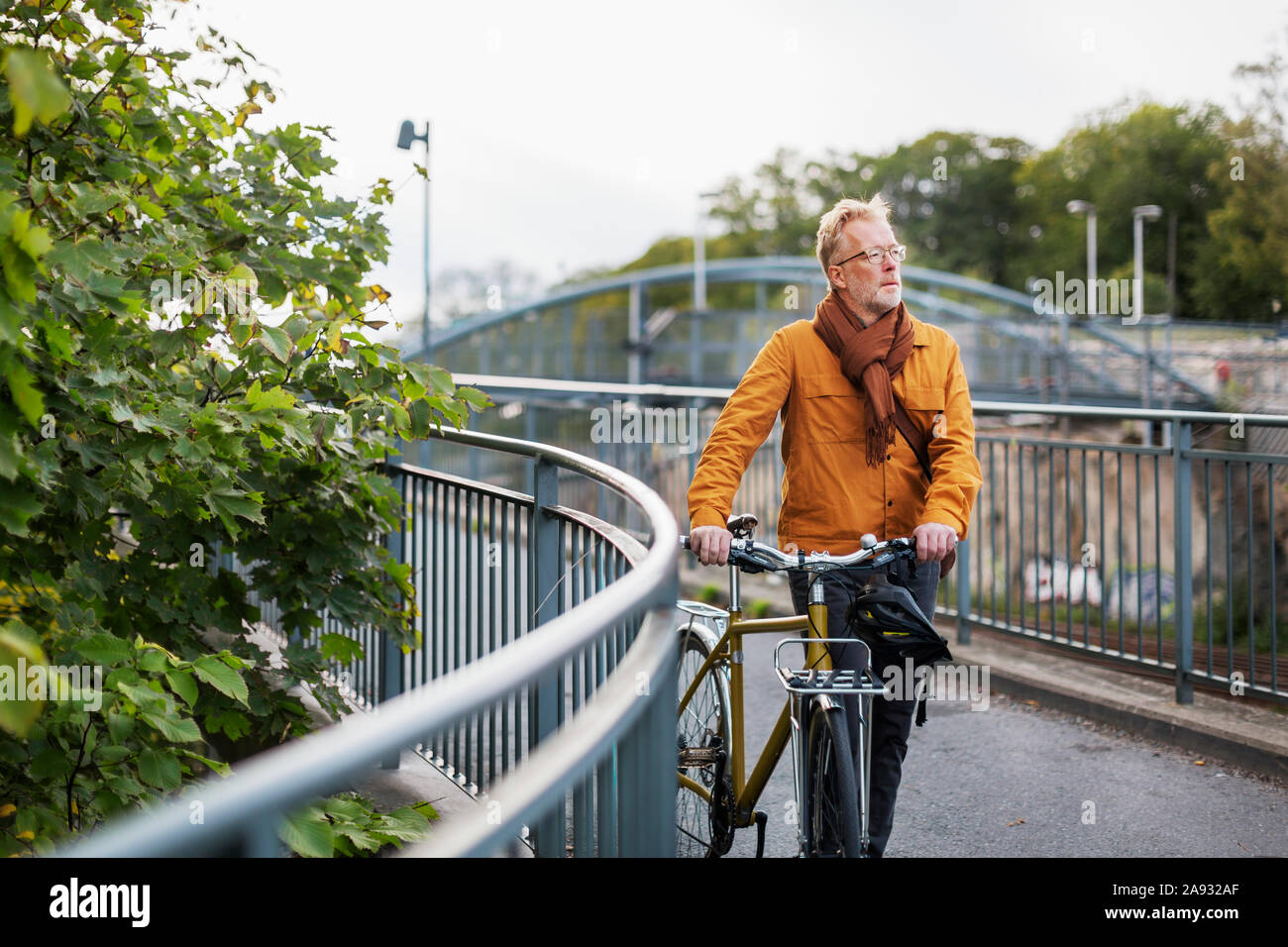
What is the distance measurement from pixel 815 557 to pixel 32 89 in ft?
6.79

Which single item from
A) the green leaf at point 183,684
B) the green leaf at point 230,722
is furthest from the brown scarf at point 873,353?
the green leaf at point 230,722

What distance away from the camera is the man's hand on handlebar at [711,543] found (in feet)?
9.30

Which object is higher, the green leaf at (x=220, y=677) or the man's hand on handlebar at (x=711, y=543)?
the man's hand on handlebar at (x=711, y=543)

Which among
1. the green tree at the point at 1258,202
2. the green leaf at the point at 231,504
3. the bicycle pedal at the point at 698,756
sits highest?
the green tree at the point at 1258,202

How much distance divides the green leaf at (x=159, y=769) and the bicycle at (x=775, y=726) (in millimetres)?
1262

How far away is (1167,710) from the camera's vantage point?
16.6 feet

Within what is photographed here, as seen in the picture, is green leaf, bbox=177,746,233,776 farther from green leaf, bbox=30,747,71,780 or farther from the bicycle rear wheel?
the bicycle rear wheel

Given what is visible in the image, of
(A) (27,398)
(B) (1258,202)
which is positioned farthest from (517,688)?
(B) (1258,202)

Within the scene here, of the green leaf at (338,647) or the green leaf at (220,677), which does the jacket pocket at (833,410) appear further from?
the green leaf at (338,647)

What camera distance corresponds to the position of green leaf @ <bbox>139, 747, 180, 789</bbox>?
3.07m

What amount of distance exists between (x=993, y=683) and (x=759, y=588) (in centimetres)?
227

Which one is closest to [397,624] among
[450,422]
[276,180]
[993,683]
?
[450,422]

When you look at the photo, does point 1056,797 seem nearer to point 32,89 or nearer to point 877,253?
point 877,253

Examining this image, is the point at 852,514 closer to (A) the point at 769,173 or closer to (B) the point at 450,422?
(B) the point at 450,422
